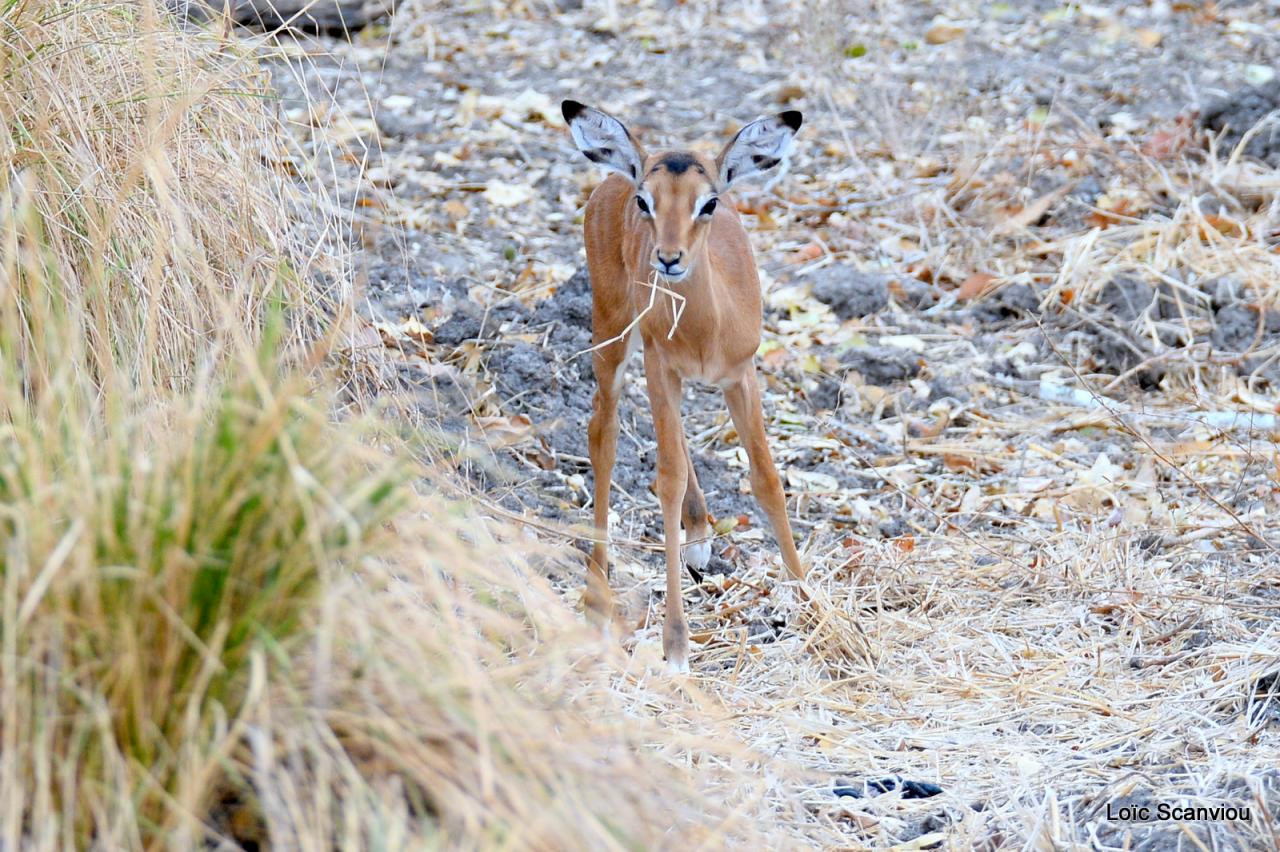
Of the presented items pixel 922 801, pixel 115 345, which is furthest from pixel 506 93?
pixel 922 801

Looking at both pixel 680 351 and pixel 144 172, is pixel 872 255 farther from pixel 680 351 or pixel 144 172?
pixel 144 172

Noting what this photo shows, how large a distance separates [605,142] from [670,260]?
87 cm

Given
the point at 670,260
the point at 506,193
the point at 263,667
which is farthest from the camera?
the point at 506,193

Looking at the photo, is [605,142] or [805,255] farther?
[805,255]

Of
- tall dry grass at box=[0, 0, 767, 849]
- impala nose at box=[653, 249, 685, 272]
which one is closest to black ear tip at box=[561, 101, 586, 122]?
impala nose at box=[653, 249, 685, 272]

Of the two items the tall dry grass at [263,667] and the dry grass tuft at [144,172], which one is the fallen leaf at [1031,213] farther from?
the tall dry grass at [263,667]

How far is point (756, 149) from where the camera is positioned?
5.55 metres

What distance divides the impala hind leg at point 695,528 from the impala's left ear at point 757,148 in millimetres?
1161

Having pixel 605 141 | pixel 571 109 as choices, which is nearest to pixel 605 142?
pixel 605 141

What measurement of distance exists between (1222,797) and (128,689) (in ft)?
8.79

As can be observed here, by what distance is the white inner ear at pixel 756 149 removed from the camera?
5.48 metres

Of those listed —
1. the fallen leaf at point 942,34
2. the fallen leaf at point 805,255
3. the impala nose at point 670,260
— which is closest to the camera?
the impala nose at point 670,260


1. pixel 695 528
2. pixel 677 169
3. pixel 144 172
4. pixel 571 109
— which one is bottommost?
pixel 695 528

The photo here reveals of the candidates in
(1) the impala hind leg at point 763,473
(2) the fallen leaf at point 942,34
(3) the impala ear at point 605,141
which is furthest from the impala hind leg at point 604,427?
(2) the fallen leaf at point 942,34
